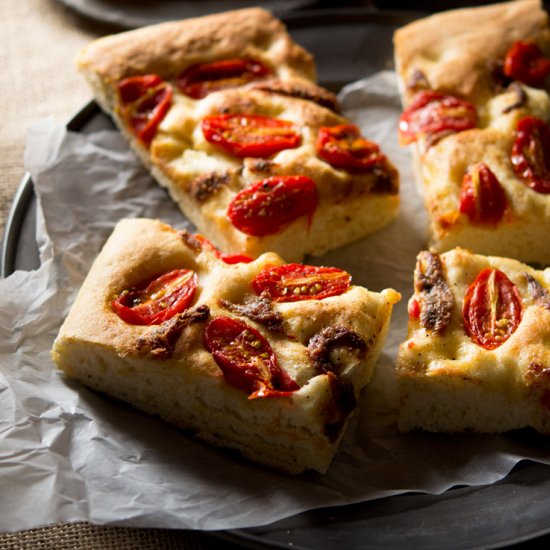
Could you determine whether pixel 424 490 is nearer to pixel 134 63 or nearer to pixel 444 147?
pixel 444 147

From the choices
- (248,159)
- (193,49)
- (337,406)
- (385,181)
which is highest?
(193,49)

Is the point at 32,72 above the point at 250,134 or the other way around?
the other way around

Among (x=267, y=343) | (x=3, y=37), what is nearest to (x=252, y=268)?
(x=267, y=343)

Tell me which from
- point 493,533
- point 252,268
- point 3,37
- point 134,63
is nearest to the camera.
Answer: point 493,533

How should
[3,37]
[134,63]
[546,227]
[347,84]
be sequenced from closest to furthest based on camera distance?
[546,227]
[134,63]
[347,84]
[3,37]

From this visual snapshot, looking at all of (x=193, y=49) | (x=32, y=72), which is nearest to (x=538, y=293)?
(x=193, y=49)

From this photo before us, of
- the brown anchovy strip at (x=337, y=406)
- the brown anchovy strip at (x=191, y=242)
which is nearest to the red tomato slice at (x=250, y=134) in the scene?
the brown anchovy strip at (x=191, y=242)

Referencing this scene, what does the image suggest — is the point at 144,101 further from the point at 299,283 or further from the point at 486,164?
the point at 486,164
